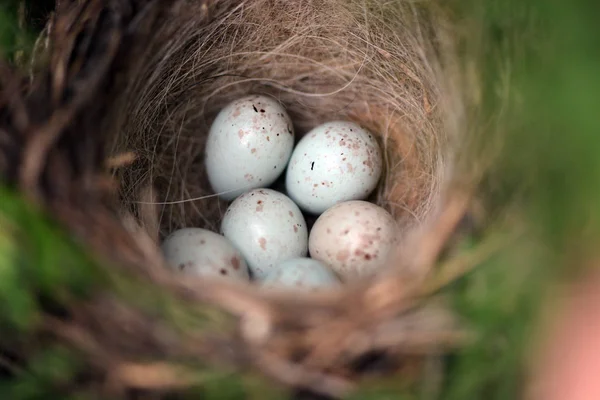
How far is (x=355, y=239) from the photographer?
129 cm

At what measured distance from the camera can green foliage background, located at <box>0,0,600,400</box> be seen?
79cm

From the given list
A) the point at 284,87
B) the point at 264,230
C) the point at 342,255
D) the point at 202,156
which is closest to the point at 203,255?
the point at 264,230

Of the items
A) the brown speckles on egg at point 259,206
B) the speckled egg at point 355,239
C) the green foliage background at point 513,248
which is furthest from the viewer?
the brown speckles on egg at point 259,206

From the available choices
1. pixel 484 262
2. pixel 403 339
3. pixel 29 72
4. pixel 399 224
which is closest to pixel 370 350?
pixel 403 339

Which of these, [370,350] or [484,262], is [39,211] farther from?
[484,262]

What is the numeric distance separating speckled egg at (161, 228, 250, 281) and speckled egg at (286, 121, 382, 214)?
282 millimetres

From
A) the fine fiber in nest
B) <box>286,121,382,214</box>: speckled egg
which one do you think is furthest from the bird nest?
<box>286,121,382,214</box>: speckled egg

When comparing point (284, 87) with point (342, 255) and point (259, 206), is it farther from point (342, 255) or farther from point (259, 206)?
point (342, 255)

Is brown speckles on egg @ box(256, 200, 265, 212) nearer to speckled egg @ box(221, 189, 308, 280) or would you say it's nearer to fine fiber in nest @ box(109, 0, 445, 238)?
speckled egg @ box(221, 189, 308, 280)

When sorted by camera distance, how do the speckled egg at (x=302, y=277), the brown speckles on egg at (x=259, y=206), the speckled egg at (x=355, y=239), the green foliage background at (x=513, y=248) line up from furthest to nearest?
1. the brown speckles on egg at (x=259, y=206)
2. the speckled egg at (x=355, y=239)
3. the speckled egg at (x=302, y=277)
4. the green foliage background at (x=513, y=248)

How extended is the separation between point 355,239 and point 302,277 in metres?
0.19

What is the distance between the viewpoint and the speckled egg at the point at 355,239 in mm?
1273

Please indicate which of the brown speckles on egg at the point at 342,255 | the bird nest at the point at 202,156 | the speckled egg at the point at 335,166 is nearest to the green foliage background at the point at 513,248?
the bird nest at the point at 202,156

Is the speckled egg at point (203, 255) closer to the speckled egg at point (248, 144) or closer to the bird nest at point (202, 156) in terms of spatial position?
the bird nest at point (202, 156)
